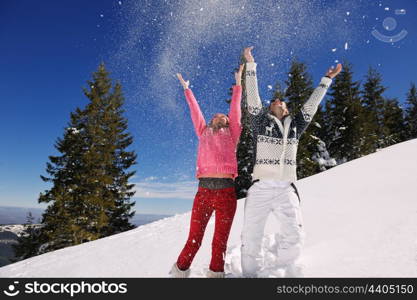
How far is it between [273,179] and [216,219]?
32.0 inches

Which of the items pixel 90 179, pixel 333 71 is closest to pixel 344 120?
pixel 90 179

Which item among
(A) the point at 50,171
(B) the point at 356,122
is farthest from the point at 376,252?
(B) the point at 356,122

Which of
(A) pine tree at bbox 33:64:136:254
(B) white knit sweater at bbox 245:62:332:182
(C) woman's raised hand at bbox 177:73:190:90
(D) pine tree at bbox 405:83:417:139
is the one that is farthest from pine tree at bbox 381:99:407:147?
(C) woman's raised hand at bbox 177:73:190:90

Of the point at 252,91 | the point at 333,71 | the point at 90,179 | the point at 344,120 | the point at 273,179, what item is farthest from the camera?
the point at 344,120

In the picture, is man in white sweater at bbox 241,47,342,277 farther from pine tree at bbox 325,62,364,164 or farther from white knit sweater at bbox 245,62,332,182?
pine tree at bbox 325,62,364,164

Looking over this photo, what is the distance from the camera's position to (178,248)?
494cm

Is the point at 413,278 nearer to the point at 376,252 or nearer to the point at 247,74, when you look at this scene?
the point at 376,252

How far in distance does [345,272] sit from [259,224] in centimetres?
101

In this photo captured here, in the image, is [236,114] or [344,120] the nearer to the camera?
[236,114]

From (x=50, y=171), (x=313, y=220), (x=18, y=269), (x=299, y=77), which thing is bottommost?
(x=18, y=269)

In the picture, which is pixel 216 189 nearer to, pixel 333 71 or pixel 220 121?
pixel 220 121

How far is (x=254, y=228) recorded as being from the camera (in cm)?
317

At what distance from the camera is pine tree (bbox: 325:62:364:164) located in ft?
93.5

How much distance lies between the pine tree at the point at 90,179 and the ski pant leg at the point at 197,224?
1518cm
